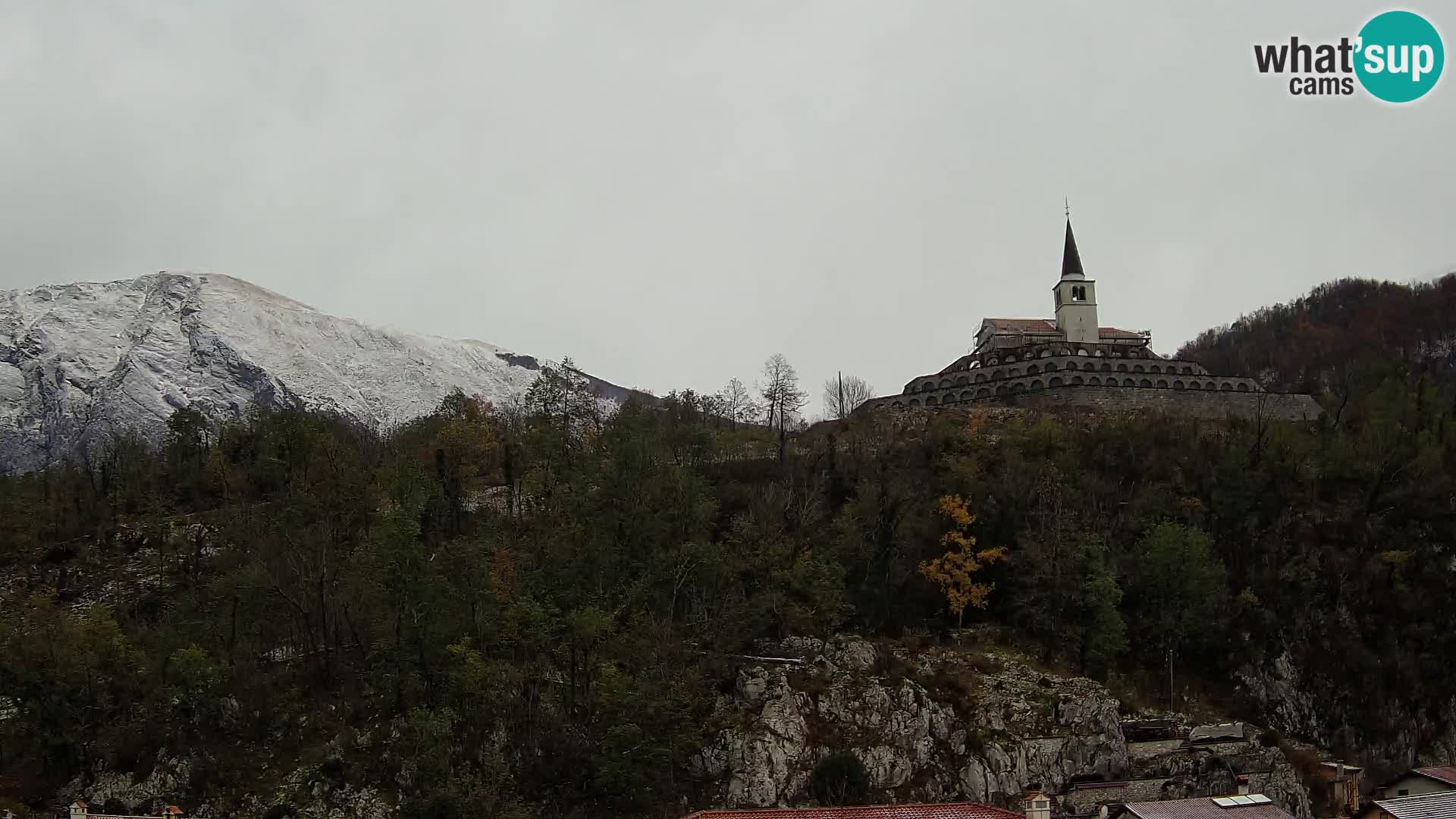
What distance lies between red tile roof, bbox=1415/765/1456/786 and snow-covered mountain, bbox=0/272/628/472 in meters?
104

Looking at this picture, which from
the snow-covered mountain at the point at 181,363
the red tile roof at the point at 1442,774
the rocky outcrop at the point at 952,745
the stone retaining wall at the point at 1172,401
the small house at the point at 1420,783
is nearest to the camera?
the red tile roof at the point at 1442,774

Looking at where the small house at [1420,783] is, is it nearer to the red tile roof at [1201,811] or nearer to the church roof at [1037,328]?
the red tile roof at [1201,811]

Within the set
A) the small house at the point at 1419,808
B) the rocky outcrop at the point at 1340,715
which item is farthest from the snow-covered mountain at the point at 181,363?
the small house at the point at 1419,808

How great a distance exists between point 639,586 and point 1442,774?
108 feet

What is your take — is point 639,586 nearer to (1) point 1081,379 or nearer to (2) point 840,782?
(2) point 840,782

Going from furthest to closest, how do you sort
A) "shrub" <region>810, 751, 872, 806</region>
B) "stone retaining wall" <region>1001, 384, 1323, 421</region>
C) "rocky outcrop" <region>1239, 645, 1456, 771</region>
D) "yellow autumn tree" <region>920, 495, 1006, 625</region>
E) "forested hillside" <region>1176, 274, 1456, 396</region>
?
"forested hillside" <region>1176, 274, 1456, 396</region> < "stone retaining wall" <region>1001, 384, 1323, 421</region> < "yellow autumn tree" <region>920, 495, 1006, 625</region> < "rocky outcrop" <region>1239, 645, 1456, 771</region> < "shrub" <region>810, 751, 872, 806</region>

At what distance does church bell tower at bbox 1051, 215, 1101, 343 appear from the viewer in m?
91.6

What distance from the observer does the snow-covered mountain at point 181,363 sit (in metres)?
130

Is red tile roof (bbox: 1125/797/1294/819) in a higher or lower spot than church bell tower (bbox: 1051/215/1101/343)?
lower

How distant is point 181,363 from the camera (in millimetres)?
140125

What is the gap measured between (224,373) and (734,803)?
385 feet

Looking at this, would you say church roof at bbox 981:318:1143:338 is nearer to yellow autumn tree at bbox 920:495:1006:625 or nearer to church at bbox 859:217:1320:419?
church at bbox 859:217:1320:419

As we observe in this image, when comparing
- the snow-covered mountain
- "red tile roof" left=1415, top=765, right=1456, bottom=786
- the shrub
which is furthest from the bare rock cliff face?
the snow-covered mountain

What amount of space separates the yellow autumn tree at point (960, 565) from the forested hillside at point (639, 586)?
0.16 metres
